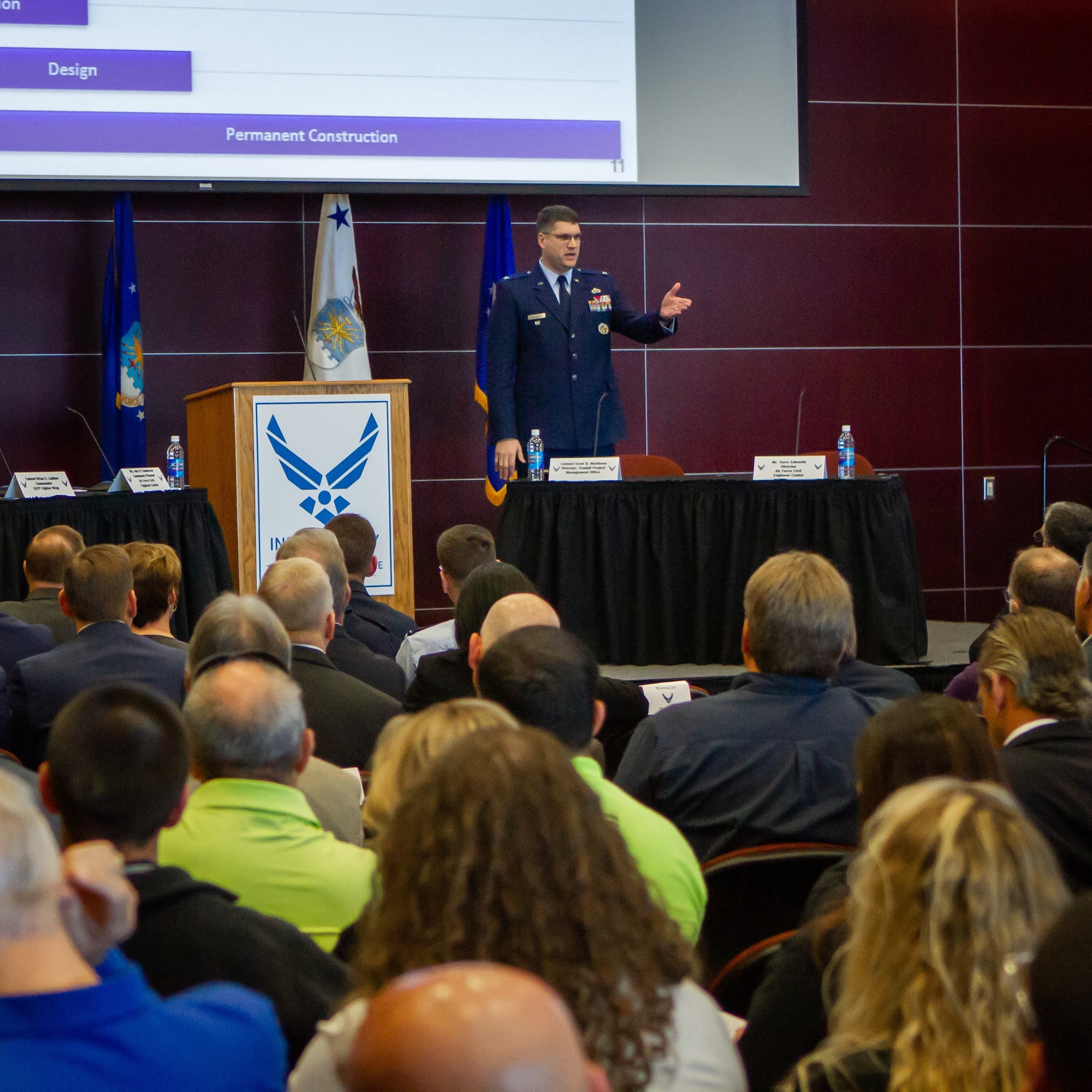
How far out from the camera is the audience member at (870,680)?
9.16 ft

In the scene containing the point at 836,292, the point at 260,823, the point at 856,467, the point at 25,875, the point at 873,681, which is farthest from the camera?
the point at 836,292

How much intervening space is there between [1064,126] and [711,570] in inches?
157

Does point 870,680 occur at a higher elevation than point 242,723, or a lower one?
lower

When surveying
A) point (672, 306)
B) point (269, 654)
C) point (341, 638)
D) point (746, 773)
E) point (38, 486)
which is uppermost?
point (672, 306)

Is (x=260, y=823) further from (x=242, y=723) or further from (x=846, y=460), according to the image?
(x=846, y=460)

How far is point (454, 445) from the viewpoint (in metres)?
6.88

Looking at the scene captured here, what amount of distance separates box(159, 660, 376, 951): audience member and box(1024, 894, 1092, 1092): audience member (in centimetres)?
114

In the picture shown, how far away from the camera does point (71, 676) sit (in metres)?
2.94

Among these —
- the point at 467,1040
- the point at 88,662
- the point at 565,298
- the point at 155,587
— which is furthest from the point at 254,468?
the point at 467,1040

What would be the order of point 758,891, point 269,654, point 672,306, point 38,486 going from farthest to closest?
point 672,306, point 38,486, point 269,654, point 758,891

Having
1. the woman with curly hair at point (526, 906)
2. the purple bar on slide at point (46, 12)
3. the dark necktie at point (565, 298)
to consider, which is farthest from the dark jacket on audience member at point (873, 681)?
the purple bar on slide at point (46, 12)

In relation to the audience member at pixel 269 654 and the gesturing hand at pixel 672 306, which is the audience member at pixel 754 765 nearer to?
the audience member at pixel 269 654

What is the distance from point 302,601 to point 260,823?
1198mm

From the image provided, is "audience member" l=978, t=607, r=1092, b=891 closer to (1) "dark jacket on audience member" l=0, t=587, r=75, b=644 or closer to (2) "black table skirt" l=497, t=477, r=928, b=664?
(1) "dark jacket on audience member" l=0, t=587, r=75, b=644
